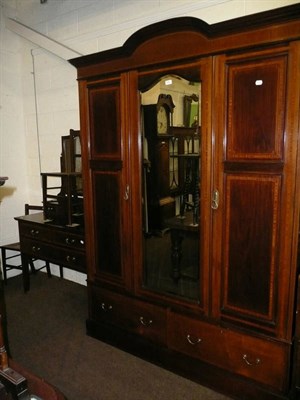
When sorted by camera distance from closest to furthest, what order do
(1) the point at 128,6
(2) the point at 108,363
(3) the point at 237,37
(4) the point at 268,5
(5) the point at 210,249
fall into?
(3) the point at 237,37
(5) the point at 210,249
(4) the point at 268,5
(2) the point at 108,363
(1) the point at 128,6

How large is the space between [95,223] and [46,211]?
2.70ft

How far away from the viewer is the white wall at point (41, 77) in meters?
2.62

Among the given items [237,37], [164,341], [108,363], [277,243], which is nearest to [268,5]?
[237,37]

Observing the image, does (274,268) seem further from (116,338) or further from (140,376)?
(116,338)

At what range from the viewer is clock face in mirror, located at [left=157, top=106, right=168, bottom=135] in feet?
6.15

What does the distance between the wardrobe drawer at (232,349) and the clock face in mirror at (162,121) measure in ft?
3.69

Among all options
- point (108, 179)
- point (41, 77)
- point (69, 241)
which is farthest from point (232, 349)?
point (41, 77)

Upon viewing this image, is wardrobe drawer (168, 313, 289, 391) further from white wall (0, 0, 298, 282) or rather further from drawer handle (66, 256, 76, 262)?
white wall (0, 0, 298, 282)

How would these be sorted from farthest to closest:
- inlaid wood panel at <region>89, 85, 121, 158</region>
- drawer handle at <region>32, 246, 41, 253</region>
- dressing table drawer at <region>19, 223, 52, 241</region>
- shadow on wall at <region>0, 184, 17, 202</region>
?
shadow on wall at <region>0, 184, 17, 202</region>
drawer handle at <region>32, 246, 41, 253</region>
dressing table drawer at <region>19, 223, 52, 241</region>
inlaid wood panel at <region>89, 85, 121, 158</region>

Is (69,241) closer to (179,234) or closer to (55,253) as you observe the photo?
(55,253)

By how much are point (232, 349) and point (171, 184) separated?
0.99m

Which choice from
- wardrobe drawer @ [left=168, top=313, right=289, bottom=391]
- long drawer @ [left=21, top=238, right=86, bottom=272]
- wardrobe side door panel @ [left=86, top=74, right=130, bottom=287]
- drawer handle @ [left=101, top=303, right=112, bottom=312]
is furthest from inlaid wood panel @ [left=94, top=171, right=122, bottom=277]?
wardrobe drawer @ [left=168, top=313, right=289, bottom=391]

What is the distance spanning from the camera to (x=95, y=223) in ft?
7.32

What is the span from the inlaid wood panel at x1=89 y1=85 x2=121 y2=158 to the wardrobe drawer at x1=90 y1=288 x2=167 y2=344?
99cm
